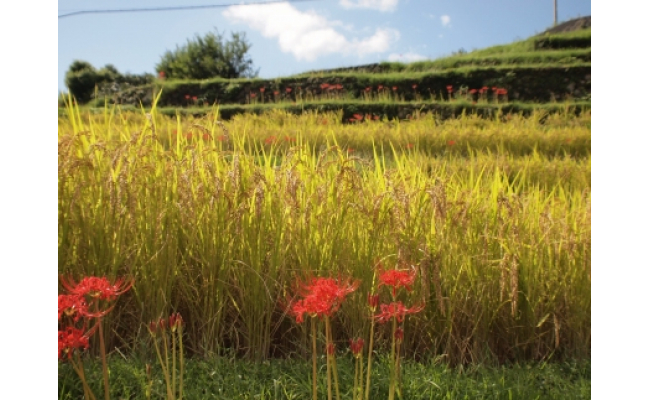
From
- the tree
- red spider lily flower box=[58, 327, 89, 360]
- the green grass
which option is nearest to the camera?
red spider lily flower box=[58, 327, 89, 360]

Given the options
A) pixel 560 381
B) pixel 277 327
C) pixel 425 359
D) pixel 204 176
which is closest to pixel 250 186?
pixel 204 176

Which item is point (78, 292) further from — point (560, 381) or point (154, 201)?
point (560, 381)

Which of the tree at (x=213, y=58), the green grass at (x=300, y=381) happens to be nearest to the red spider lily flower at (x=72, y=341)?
the green grass at (x=300, y=381)

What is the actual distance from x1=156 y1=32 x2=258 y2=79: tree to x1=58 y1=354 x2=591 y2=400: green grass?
1.81 m

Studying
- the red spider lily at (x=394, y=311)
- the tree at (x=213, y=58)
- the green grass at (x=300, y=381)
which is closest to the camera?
the red spider lily at (x=394, y=311)

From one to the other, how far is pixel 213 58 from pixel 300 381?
2531 mm

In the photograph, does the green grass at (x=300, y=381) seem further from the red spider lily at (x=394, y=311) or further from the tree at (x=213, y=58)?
the tree at (x=213, y=58)

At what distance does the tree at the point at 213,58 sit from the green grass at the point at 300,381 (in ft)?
5.94

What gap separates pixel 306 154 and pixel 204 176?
0.37m

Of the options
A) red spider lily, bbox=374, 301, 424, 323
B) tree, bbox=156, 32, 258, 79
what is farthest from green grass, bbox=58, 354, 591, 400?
tree, bbox=156, 32, 258, 79

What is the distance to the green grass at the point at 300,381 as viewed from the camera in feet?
4.28

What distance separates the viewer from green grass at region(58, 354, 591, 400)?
1305mm

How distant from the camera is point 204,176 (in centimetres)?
167

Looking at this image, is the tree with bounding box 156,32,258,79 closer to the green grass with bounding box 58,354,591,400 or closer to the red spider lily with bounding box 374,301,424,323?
the green grass with bounding box 58,354,591,400
